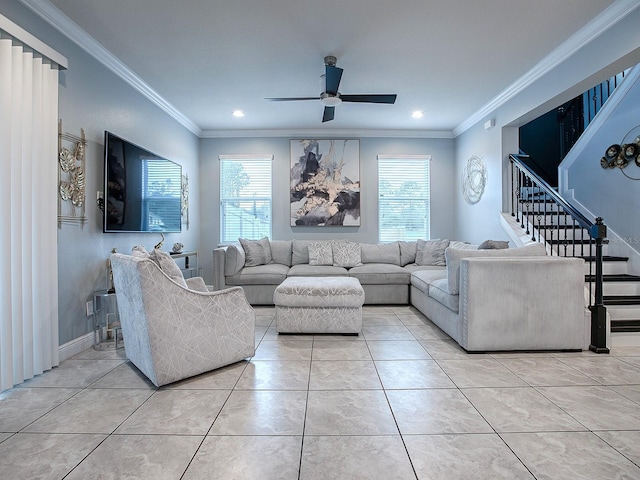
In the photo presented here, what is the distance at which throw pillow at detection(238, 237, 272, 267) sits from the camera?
5.05m

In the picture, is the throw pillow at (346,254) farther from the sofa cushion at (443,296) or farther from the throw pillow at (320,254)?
the sofa cushion at (443,296)

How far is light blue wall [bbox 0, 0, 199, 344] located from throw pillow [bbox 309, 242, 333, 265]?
233 centimetres

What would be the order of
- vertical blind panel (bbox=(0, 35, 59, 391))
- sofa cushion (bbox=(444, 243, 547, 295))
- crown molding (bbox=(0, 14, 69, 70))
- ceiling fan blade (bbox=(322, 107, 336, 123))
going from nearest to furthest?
crown molding (bbox=(0, 14, 69, 70))
vertical blind panel (bbox=(0, 35, 59, 391))
sofa cushion (bbox=(444, 243, 547, 295))
ceiling fan blade (bbox=(322, 107, 336, 123))

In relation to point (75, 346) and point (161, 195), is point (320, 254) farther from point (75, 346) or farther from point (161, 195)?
point (75, 346)

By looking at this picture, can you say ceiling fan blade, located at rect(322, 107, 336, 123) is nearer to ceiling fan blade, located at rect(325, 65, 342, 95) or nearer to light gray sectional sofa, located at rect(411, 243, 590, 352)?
ceiling fan blade, located at rect(325, 65, 342, 95)

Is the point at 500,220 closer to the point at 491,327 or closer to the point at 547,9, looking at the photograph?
the point at 491,327

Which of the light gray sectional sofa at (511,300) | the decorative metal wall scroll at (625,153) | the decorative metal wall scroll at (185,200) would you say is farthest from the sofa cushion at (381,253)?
→ the decorative metal wall scroll at (625,153)

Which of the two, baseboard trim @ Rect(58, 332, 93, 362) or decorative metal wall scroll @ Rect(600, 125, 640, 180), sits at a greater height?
decorative metal wall scroll @ Rect(600, 125, 640, 180)

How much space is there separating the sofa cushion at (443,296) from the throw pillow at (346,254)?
159 centimetres

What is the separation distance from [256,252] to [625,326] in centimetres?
426

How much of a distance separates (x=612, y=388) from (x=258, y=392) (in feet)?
7.26

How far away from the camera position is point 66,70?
2.77 m

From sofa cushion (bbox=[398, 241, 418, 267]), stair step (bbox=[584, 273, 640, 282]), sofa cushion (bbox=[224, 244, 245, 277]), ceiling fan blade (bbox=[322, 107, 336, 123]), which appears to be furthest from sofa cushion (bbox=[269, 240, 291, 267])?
stair step (bbox=[584, 273, 640, 282])

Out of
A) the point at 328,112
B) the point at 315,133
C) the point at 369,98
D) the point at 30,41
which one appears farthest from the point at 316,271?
the point at 30,41
